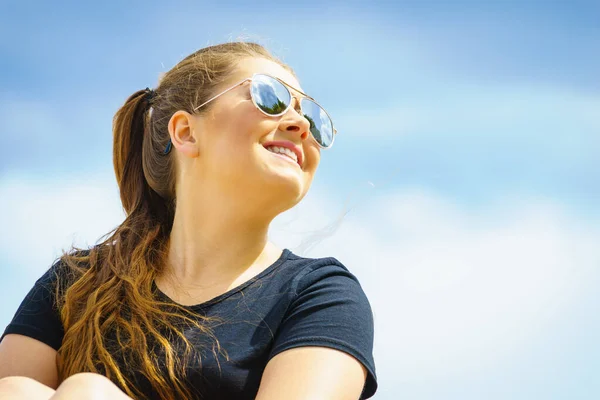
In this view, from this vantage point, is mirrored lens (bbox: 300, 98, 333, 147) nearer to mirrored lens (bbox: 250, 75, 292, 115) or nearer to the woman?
the woman

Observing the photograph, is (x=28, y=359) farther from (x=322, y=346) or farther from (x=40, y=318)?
(x=322, y=346)

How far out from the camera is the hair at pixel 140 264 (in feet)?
11.1

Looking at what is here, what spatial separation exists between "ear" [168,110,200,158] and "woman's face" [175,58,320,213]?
2 centimetres

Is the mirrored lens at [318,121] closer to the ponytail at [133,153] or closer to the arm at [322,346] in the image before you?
the arm at [322,346]

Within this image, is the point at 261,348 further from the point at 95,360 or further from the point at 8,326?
the point at 8,326

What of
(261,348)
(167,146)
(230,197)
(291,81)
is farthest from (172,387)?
(291,81)

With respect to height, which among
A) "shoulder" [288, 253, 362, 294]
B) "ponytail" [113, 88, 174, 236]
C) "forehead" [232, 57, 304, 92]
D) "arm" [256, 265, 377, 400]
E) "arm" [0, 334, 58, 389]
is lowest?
"arm" [0, 334, 58, 389]

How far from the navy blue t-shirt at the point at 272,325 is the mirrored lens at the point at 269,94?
0.72 m

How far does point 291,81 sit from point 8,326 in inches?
69.6

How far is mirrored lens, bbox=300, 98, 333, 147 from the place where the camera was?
3875 millimetres

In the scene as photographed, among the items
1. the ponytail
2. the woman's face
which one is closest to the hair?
the ponytail

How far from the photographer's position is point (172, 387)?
3.26m

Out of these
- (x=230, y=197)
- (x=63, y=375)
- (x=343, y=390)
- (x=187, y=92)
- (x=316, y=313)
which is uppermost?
(x=187, y=92)

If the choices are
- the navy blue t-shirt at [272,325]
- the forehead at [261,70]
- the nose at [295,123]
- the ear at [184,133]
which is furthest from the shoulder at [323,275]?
the forehead at [261,70]
